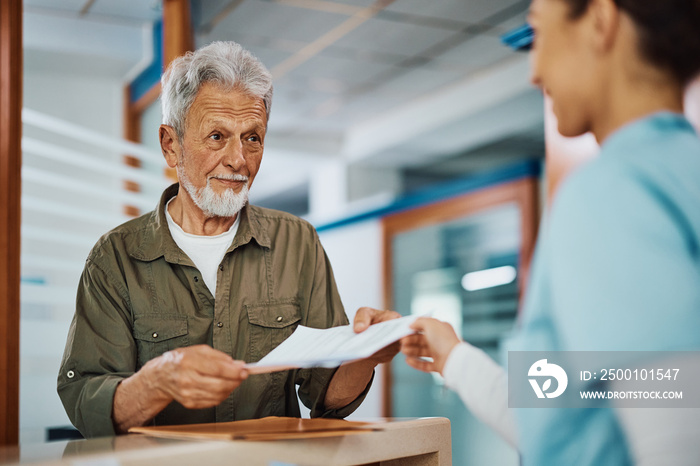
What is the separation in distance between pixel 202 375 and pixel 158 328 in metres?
0.47

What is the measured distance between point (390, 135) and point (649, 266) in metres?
6.66

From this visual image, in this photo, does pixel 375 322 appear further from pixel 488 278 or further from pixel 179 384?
pixel 488 278

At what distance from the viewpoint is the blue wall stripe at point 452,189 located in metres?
4.21

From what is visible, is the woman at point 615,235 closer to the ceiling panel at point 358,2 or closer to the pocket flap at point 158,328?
the pocket flap at point 158,328

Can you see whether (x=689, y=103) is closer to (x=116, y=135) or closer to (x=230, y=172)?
(x=230, y=172)

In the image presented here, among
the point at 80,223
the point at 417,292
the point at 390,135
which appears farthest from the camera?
the point at 390,135

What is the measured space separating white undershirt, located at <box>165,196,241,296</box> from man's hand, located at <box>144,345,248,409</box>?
0.49 metres

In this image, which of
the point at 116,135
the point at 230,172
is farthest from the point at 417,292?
the point at 230,172

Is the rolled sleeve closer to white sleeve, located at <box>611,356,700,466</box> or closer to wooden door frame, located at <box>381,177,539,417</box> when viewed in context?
white sleeve, located at <box>611,356,700,466</box>

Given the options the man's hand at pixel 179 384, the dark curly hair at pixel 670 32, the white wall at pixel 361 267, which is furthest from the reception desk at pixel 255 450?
the white wall at pixel 361 267

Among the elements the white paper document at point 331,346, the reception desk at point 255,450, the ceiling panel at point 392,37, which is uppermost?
the ceiling panel at point 392,37

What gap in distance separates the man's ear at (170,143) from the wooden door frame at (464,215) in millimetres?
2865

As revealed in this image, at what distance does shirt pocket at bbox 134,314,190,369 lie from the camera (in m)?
1.56

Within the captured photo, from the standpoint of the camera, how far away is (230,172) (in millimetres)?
1665
